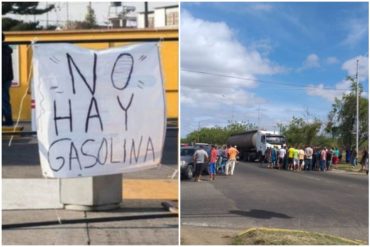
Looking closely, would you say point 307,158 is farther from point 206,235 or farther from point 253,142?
point 206,235

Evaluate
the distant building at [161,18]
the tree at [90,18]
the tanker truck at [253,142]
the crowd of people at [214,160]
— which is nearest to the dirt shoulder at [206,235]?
the crowd of people at [214,160]

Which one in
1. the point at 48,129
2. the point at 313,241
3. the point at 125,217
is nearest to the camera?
the point at 48,129

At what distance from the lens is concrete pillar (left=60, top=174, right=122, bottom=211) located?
5391mm

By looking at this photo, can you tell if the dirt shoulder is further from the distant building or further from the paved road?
the distant building

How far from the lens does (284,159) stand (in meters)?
4.51

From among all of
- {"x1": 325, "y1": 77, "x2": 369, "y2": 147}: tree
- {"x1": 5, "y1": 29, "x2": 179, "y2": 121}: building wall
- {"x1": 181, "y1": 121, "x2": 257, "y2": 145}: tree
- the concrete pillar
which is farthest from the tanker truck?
the concrete pillar

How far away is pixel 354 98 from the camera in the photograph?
14.2 feet

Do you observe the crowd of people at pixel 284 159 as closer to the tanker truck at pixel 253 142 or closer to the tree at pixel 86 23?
the tanker truck at pixel 253 142

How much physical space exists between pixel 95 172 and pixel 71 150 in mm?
274

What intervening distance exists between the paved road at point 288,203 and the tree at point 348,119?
1.12 feet

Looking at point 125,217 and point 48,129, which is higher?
point 48,129

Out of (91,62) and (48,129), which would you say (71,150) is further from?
(91,62)

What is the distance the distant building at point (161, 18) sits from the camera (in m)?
4.88

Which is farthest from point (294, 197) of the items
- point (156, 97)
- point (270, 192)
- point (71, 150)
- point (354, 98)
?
point (71, 150)
